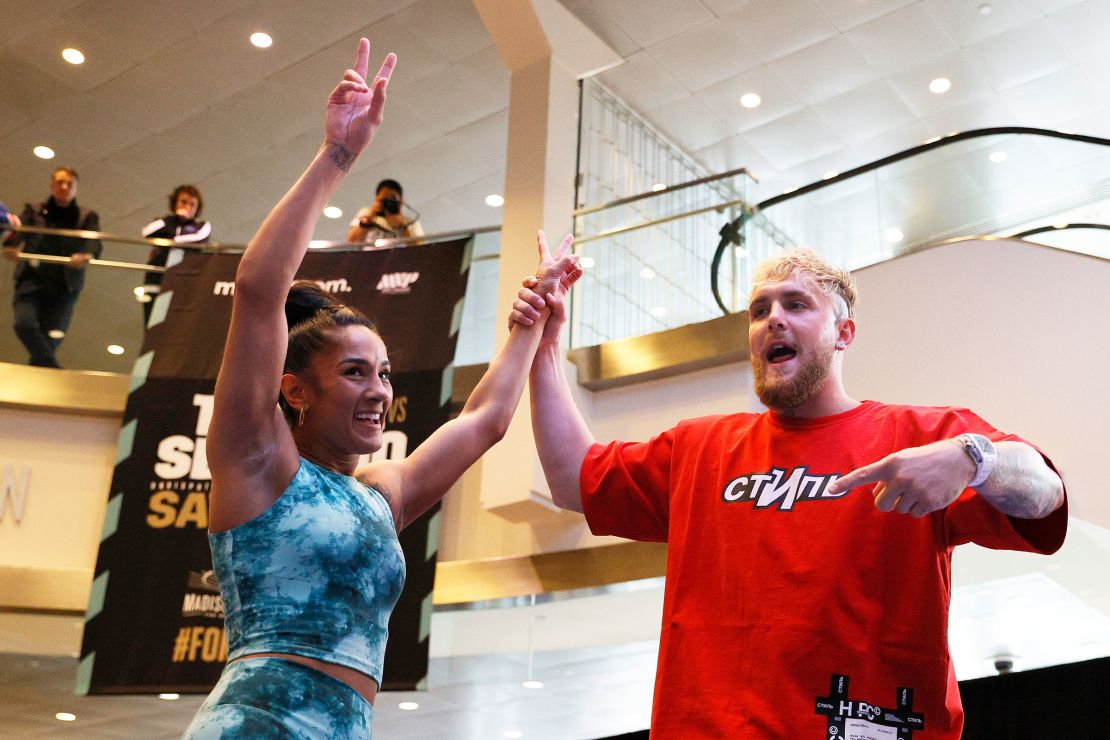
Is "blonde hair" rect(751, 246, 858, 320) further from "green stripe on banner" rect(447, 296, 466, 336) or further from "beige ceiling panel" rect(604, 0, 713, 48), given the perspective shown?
"beige ceiling panel" rect(604, 0, 713, 48)

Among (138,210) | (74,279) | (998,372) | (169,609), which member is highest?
(138,210)

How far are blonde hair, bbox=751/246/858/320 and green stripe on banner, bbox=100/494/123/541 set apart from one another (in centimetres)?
560

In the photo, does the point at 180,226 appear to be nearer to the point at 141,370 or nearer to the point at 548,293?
the point at 141,370

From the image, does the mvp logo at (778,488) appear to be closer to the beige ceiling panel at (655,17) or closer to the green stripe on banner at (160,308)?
the green stripe on banner at (160,308)

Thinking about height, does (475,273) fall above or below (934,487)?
above

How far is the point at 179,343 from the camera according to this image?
24.8ft

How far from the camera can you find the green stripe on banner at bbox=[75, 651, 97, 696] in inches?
266

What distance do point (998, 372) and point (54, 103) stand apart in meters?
8.43

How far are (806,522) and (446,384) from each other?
5.01 meters

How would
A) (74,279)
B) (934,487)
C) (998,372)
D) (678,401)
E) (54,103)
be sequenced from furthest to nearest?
(54,103)
(74,279)
(678,401)
(998,372)
(934,487)

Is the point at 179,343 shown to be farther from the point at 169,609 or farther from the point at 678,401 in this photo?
the point at 678,401

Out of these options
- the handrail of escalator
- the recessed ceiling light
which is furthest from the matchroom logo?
the recessed ceiling light

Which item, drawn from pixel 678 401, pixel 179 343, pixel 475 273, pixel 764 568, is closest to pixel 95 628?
pixel 179 343

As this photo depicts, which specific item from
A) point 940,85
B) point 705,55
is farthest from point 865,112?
point 705,55
